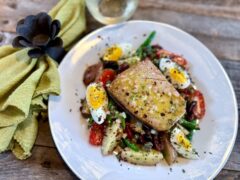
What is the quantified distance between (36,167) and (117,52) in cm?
55

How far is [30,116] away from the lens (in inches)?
61.3

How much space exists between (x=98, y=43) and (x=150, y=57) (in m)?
0.22

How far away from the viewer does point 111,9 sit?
1820mm

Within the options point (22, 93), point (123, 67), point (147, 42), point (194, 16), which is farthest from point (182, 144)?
point (194, 16)

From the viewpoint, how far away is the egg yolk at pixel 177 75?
5.16ft

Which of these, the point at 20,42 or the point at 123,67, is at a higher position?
the point at 20,42

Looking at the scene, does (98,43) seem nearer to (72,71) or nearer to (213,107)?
(72,71)

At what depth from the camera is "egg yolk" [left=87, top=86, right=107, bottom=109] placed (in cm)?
150

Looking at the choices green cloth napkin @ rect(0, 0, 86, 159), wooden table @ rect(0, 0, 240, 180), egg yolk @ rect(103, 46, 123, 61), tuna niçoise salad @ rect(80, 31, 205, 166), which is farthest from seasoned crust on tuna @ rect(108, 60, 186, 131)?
wooden table @ rect(0, 0, 240, 180)

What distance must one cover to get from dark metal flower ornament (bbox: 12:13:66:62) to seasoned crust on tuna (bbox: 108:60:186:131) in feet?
0.94

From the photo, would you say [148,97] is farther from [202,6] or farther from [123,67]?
[202,6]

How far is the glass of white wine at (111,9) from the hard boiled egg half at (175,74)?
333mm

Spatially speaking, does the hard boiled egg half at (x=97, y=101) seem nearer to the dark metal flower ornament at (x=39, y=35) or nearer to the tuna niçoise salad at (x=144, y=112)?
the tuna niçoise salad at (x=144, y=112)

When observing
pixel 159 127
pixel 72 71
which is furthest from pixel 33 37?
pixel 159 127
